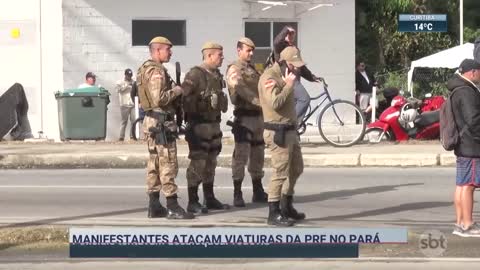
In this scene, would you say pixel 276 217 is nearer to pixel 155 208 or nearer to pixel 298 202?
pixel 155 208

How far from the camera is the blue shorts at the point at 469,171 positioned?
8.73 m

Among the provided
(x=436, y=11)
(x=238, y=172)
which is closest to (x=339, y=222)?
(x=238, y=172)

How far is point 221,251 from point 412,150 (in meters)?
10.4

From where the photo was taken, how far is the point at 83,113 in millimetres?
19953

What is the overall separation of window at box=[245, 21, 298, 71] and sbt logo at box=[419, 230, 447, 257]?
46.5ft

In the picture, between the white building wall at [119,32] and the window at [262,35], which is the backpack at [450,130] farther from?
the window at [262,35]

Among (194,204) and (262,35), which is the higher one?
(262,35)

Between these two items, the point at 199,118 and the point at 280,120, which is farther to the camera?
the point at 199,118

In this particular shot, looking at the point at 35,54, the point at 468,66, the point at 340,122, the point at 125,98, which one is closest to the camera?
the point at 468,66

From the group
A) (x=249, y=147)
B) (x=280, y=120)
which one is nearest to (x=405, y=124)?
(x=249, y=147)

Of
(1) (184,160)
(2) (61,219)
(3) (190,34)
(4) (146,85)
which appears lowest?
(2) (61,219)

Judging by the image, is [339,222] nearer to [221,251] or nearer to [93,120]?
[221,251]

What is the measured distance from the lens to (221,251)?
709 centimetres

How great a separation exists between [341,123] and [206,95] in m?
7.76
